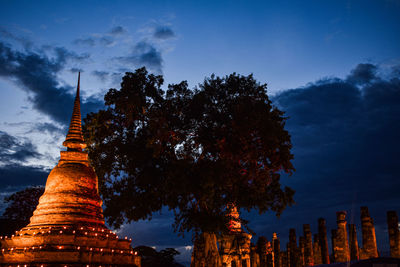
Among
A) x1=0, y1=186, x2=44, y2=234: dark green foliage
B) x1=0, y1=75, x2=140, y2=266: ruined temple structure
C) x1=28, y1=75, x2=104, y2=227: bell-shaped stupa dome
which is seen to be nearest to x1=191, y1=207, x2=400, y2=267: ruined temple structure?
x1=0, y1=75, x2=140, y2=266: ruined temple structure

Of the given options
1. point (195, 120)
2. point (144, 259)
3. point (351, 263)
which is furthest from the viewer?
point (144, 259)

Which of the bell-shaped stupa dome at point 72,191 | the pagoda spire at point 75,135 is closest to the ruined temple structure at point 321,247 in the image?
the bell-shaped stupa dome at point 72,191

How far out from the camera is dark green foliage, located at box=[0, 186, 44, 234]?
3672 centimetres

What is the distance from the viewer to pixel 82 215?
73.9 ft

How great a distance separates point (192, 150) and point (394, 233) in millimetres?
14024

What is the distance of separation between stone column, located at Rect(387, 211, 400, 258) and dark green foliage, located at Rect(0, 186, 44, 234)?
29.9m

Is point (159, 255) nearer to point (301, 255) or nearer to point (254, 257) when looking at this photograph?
point (254, 257)

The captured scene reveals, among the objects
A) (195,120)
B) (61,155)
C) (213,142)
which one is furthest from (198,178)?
(61,155)

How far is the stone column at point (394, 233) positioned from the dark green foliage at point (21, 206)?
2985cm

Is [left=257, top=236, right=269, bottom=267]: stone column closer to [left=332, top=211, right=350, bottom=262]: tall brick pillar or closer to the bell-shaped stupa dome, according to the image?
[left=332, top=211, right=350, bottom=262]: tall brick pillar

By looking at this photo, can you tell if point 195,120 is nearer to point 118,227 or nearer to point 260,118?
point 260,118

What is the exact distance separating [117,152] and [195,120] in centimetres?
457

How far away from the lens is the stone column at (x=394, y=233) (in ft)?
78.9

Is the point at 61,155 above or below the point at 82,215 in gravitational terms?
above
